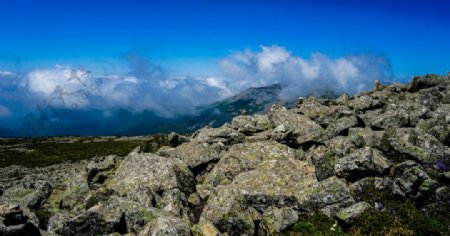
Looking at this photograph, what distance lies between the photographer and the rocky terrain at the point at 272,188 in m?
16.9

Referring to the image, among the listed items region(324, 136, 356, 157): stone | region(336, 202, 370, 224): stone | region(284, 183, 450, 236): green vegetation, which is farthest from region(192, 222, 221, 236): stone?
region(324, 136, 356, 157): stone

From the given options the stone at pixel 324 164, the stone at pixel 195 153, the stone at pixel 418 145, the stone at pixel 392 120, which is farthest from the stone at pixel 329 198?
the stone at pixel 392 120

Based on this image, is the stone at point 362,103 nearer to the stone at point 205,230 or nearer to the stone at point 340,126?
the stone at point 340,126

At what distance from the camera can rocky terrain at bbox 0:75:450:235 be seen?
55.5 ft

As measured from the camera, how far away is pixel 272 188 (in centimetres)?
2059

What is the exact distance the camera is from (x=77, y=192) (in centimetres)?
2259

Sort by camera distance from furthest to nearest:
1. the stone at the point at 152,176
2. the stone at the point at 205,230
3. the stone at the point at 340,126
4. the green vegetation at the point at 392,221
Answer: the stone at the point at 340,126 → the stone at the point at 152,176 → the green vegetation at the point at 392,221 → the stone at the point at 205,230

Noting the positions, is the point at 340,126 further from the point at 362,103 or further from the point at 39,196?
the point at 39,196

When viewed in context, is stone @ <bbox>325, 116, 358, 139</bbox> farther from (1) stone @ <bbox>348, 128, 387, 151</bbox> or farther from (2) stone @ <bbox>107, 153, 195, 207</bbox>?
(2) stone @ <bbox>107, 153, 195, 207</bbox>

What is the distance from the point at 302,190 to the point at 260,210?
7.92 ft

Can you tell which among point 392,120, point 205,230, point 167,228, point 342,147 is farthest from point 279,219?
point 392,120

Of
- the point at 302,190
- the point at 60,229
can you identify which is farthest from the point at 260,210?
the point at 60,229

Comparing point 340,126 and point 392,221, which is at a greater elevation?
point 340,126

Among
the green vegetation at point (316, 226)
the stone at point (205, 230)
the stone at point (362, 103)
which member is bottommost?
the green vegetation at point (316, 226)
